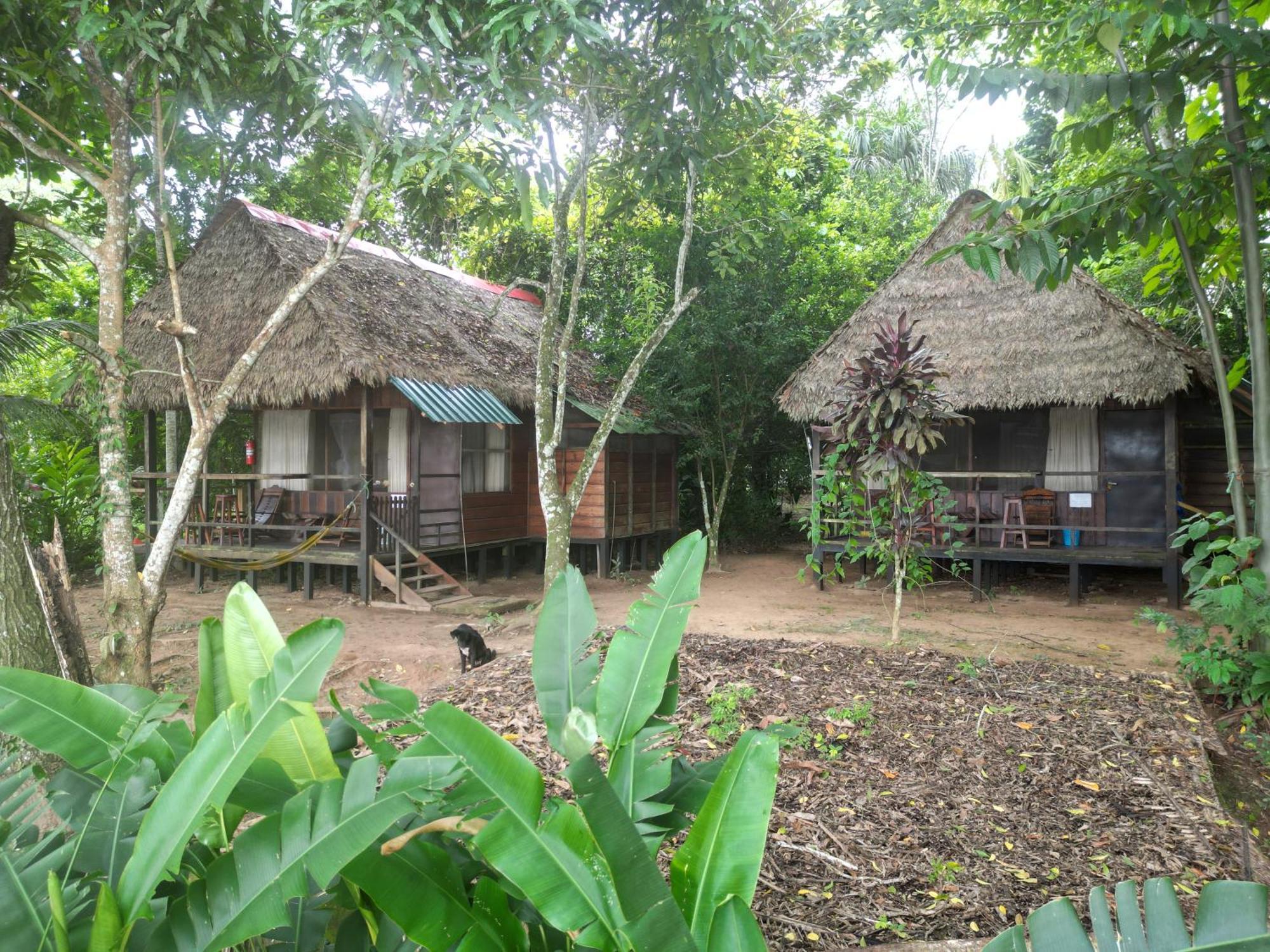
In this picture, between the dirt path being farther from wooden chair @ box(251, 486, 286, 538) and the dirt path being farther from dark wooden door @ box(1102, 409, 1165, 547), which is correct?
wooden chair @ box(251, 486, 286, 538)

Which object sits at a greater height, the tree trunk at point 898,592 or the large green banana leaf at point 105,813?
the large green banana leaf at point 105,813

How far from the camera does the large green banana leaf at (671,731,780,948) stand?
52.5 inches

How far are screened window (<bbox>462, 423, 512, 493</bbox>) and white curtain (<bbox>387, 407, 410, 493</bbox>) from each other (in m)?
0.90

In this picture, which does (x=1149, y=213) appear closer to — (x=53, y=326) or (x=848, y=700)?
(x=848, y=700)

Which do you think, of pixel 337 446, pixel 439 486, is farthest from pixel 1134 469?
pixel 337 446

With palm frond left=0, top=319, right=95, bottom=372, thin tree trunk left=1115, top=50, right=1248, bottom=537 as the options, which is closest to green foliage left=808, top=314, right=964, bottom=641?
thin tree trunk left=1115, top=50, right=1248, bottom=537

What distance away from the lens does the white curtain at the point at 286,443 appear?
1236 cm

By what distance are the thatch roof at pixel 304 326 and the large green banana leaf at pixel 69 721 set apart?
841 cm

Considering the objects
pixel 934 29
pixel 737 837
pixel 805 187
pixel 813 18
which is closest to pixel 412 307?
pixel 813 18

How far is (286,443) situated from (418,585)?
382cm

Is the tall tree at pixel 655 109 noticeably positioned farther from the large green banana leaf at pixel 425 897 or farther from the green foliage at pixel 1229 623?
the large green banana leaf at pixel 425 897

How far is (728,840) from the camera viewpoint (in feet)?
4.48

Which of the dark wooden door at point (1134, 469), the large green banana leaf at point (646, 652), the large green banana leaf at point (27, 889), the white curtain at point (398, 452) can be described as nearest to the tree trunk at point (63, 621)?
the large green banana leaf at point (27, 889)

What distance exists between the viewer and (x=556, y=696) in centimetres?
175
